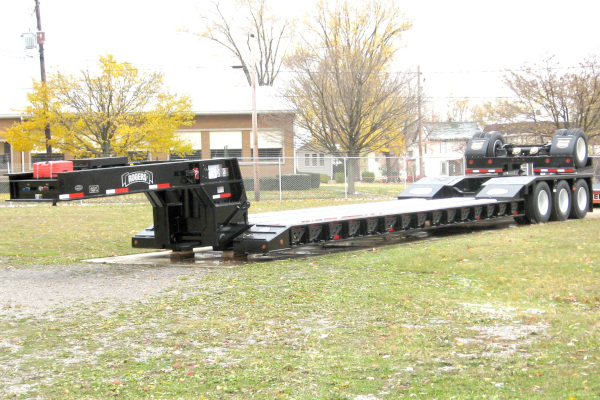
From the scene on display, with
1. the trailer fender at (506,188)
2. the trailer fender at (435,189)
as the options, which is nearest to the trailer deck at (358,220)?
the trailer fender at (506,188)

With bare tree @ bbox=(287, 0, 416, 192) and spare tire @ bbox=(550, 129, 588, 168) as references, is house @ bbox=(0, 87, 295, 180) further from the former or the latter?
spare tire @ bbox=(550, 129, 588, 168)

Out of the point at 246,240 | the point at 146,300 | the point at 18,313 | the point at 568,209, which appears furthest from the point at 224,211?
the point at 568,209

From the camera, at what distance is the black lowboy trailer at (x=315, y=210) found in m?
11.4

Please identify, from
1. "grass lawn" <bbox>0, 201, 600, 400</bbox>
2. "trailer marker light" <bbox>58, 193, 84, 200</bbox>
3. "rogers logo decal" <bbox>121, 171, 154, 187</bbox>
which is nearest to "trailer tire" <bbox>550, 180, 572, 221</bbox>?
"grass lawn" <bbox>0, 201, 600, 400</bbox>

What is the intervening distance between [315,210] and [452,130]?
62.7 meters

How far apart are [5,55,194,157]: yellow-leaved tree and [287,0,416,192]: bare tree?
7028 mm

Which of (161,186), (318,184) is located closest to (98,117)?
(318,184)

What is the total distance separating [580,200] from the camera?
67.9 feet

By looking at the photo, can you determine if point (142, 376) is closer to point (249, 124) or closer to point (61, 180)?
point (61, 180)

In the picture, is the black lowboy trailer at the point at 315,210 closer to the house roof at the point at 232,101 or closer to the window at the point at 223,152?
the house roof at the point at 232,101

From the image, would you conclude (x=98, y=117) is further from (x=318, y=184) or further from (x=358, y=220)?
(x=358, y=220)

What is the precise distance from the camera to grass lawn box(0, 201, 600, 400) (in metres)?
5.64

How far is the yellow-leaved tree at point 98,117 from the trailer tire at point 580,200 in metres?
19.6

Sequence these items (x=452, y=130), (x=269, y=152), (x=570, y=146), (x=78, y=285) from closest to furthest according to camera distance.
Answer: (x=78, y=285) → (x=570, y=146) → (x=269, y=152) → (x=452, y=130)
